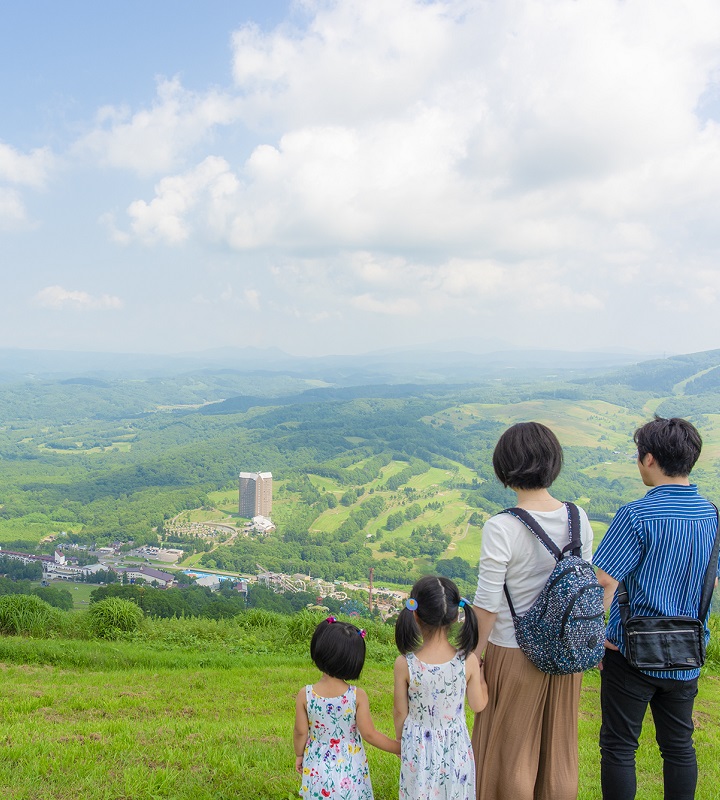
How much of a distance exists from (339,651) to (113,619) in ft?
22.3

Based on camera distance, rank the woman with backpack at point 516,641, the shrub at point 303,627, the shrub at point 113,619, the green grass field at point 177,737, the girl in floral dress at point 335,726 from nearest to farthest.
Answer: the woman with backpack at point 516,641, the girl in floral dress at point 335,726, the green grass field at point 177,737, the shrub at point 303,627, the shrub at point 113,619

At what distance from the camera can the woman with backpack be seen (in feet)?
6.97

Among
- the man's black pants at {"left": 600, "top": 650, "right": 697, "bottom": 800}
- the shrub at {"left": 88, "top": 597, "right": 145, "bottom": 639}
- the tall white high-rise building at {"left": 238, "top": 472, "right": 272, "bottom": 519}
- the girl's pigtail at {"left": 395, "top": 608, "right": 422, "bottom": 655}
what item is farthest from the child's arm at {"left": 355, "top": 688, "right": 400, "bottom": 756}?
the tall white high-rise building at {"left": 238, "top": 472, "right": 272, "bottom": 519}

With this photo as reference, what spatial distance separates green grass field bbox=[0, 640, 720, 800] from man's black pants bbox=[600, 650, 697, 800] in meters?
0.81

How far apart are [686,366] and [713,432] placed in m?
81.2

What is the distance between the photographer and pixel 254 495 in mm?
61781

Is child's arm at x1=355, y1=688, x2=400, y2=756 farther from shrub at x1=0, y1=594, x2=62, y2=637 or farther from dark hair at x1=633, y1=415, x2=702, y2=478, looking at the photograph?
shrub at x1=0, y1=594, x2=62, y2=637

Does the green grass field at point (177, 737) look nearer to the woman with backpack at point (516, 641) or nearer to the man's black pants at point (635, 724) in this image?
the man's black pants at point (635, 724)

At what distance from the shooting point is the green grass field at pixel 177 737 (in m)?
2.95

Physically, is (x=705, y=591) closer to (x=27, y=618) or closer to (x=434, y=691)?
(x=434, y=691)

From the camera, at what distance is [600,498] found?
5766 centimetres

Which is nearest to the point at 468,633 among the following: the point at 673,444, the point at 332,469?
the point at 673,444

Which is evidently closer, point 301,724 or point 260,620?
point 301,724

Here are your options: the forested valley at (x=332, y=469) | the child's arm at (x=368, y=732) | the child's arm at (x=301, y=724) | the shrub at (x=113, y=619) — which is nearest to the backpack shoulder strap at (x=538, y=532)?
the child's arm at (x=368, y=732)
